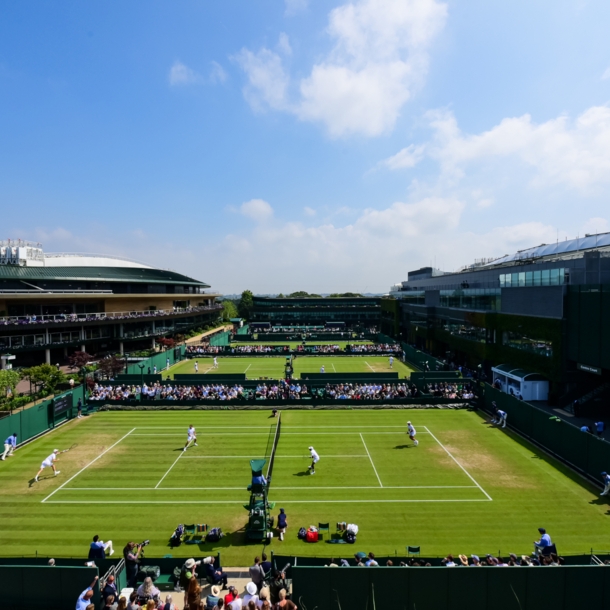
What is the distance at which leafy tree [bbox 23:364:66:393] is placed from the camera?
34.4 m

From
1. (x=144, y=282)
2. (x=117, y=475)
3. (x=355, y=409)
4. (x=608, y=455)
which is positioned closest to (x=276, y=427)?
(x=355, y=409)

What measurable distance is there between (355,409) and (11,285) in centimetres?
4729

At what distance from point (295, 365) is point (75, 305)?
32.5m

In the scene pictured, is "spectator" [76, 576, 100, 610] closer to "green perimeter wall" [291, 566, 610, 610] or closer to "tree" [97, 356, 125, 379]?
"green perimeter wall" [291, 566, 610, 610]

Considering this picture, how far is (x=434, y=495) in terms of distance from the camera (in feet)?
58.8

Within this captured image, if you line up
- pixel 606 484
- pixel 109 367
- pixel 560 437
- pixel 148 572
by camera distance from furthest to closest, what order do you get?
pixel 109 367, pixel 560 437, pixel 606 484, pixel 148 572

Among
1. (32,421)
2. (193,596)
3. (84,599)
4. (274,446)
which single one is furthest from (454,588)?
(32,421)

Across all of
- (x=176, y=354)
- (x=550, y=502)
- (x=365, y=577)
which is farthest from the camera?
(x=176, y=354)

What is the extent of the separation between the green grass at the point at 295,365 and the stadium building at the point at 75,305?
1275 cm

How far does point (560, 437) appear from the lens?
21.7m

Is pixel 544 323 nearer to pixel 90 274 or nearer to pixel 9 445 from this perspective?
pixel 9 445

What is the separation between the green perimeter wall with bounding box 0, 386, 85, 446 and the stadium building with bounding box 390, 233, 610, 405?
3393 centimetres

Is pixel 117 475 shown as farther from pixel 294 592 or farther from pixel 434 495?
pixel 434 495

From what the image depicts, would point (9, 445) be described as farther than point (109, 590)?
Yes
